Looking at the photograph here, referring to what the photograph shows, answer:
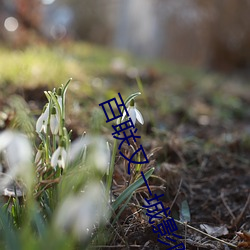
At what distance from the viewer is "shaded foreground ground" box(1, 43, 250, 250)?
1425mm

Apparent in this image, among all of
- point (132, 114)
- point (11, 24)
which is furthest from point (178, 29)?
point (132, 114)

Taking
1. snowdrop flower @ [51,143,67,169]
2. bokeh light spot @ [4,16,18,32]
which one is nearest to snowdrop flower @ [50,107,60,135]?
snowdrop flower @ [51,143,67,169]

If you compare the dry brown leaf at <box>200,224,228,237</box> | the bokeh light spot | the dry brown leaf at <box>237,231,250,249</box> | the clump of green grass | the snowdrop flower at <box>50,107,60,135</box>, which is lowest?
the dry brown leaf at <box>200,224,228,237</box>

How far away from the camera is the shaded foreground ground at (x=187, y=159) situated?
1.42 metres

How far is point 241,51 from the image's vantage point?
830cm

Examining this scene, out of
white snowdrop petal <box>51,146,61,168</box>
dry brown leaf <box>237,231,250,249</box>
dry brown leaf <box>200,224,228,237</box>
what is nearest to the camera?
white snowdrop petal <box>51,146,61,168</box>

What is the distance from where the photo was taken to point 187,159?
90.9 inches

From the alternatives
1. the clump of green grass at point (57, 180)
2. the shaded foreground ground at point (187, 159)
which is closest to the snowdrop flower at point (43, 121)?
the clump of green grass at point (57, 180)

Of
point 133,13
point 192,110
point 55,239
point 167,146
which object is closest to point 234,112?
point 192,110

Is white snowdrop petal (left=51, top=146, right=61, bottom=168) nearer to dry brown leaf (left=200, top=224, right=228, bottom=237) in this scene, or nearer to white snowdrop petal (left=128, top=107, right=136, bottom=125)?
white snowdrop petal (left=128, top=107, right=136, bottom=125)

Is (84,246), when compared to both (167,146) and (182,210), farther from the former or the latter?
(167,146)

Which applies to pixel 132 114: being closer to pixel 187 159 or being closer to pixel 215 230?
pixel 215 230

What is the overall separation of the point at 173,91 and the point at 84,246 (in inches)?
135

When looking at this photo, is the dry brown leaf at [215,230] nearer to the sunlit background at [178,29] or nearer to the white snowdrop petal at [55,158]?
the white snowdrop petal at [55,158]
